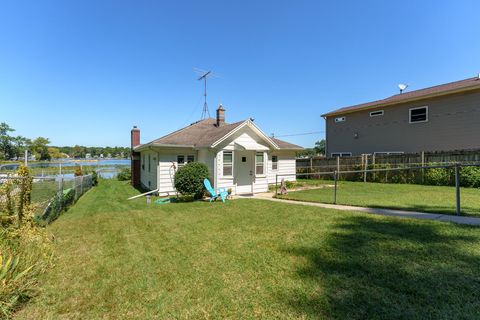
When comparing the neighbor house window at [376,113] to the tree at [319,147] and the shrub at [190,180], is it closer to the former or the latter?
the shrub at [190,180]

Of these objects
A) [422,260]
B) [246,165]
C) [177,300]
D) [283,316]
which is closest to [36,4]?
[246,165]

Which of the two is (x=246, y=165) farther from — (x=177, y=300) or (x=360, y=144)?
(x=360, y=144)

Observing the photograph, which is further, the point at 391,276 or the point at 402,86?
the point at 402,86

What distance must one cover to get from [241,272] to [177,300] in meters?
1.02

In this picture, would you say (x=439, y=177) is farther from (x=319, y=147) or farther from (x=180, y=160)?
(x=319, y=147)

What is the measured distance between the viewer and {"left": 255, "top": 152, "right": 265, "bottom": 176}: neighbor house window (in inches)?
517

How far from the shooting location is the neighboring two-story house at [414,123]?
46.2ft

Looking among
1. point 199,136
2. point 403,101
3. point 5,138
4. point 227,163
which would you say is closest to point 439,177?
point 403,101

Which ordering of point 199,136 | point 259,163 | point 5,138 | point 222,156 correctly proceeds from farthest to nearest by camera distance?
point 5,138, point 199,136, point 259,163, point 222,156

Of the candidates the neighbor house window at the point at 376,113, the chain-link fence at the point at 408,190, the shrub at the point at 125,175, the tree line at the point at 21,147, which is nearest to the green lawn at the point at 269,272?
the chain-link fence at the point at 408,190

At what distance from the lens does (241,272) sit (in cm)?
354

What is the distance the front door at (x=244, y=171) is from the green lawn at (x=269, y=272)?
648cm

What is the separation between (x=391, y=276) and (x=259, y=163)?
402 inches

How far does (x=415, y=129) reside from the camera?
16.2 m
